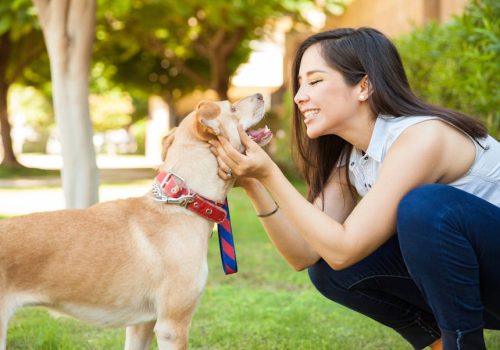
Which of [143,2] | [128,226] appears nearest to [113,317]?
[128,226]

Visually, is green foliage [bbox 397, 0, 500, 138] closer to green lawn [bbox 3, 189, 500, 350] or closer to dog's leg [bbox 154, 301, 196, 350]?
green lawn [bbox 3, 189, 500, 350]

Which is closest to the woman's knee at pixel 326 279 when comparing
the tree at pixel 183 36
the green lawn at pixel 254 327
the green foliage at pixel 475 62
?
the green lawn at pixel 254 327

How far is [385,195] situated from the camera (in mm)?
2857

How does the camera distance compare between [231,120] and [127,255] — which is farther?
[231,120]

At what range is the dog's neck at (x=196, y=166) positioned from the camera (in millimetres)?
3115

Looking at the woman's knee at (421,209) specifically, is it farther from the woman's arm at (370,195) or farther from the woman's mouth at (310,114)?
the woman's mouth at (310,114)

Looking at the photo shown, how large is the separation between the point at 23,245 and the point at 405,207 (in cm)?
161

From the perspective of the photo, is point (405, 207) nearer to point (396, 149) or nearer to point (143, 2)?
point (396, 149)

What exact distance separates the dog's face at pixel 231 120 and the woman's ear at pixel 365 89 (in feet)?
1.55

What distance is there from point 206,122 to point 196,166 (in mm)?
218

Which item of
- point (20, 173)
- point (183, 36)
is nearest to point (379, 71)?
point (183, 36)

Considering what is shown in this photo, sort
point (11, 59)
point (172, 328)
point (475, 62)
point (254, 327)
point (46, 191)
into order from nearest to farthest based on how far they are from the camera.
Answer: point (172, 328) → point (254, 327) → point (475, 62) → point (46, 191) → point (11, 59)

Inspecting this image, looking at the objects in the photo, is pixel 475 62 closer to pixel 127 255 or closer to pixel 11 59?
pixel 127 255

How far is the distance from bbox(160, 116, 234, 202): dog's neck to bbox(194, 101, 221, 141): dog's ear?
4cm
